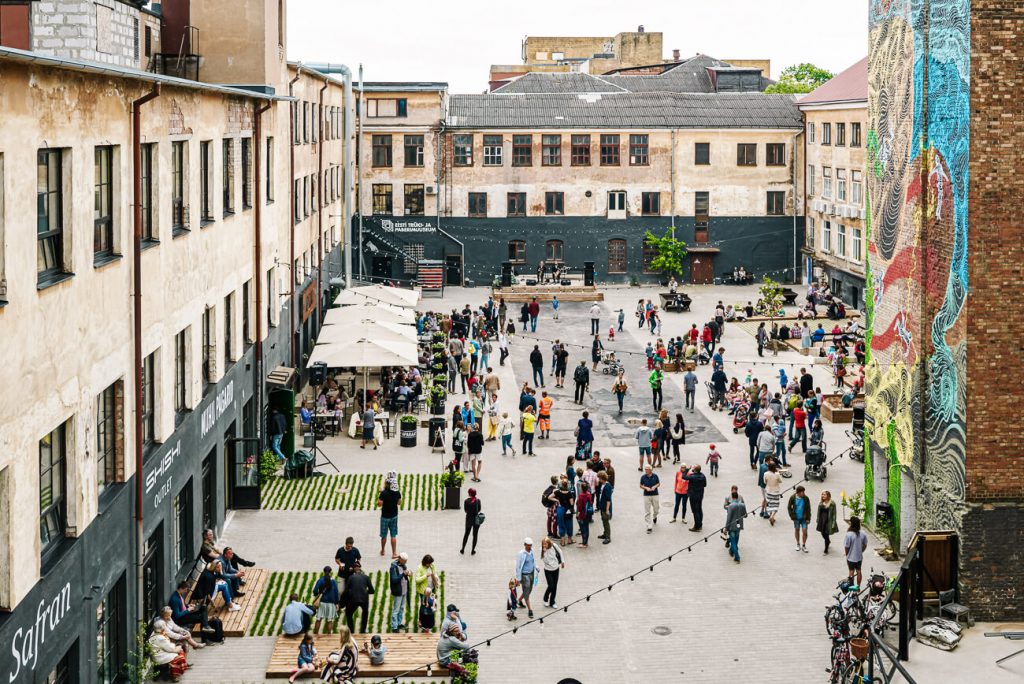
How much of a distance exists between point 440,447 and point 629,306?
92.8 feet

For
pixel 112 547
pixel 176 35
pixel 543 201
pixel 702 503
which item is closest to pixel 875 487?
pixel 702 503

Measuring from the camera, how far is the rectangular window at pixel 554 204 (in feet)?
226

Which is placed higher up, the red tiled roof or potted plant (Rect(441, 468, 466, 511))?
the red tiled roof

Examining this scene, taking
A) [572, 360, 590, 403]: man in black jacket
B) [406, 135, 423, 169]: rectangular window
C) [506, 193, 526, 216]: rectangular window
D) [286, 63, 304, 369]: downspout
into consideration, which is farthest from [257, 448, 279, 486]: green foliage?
[506, 193, 526, 216]: rectangular window

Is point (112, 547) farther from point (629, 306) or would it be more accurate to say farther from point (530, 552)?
point (629, 306)

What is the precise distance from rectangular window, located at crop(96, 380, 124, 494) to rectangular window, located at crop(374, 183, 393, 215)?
166ft

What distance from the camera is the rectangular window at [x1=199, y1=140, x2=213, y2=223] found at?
25125mm

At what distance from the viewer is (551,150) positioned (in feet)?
225

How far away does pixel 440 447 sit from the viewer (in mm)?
35406

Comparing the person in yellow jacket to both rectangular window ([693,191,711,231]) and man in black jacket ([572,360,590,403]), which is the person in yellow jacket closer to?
man in black jacket ([572,360,590,403])

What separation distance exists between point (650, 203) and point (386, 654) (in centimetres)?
5023

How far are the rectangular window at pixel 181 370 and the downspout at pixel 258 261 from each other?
6.84 meters

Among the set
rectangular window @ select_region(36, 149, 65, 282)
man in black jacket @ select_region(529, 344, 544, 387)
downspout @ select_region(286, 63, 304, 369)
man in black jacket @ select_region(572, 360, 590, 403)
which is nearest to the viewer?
rectangular window @ select_region(36, 149, 65, 282)

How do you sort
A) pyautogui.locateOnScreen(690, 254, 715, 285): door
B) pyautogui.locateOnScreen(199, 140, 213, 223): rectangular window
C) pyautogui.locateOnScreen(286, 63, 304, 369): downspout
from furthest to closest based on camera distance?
pyautogui.locateOnScreen(690, 254, 715, 285): door → pyautogui.locateOnScreen(286, 63, 304, 369): downspout → pyautogui.locateOnScreen(199, 140, 213, 223): rectangular window
